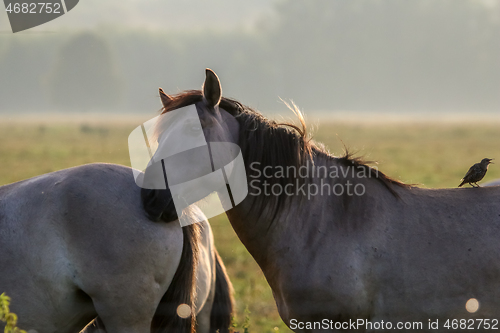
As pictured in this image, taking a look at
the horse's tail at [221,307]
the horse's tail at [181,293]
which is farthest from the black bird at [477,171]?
the horse's tail at [221,307]

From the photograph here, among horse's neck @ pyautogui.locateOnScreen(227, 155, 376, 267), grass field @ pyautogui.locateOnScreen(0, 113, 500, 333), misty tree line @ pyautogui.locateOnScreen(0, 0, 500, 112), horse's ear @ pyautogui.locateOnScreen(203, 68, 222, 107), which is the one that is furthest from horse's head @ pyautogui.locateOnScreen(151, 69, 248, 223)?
misty tree line @ pyautogui.locateOnScreen(0, 0, 500, 112)

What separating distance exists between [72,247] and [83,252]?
0.07m

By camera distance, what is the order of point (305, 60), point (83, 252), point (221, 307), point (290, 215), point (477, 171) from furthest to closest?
point (305, 60), point (221, 307), point (477, 171), point (290, 215), point (83, 252)

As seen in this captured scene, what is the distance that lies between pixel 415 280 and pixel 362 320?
1.54 feet

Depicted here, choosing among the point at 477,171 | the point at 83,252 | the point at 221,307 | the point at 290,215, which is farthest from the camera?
the point at 221,307

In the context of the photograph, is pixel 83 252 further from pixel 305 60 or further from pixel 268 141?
pixel 305 60

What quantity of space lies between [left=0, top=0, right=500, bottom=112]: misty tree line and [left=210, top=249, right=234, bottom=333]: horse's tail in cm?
7287

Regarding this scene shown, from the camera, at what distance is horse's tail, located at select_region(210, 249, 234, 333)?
402cm

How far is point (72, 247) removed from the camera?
256 centimetres

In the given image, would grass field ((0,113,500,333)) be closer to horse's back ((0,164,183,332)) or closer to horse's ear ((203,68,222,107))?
horse's ear ((203,68,222,107))

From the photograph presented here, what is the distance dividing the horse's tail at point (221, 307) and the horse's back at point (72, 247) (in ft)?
4.63

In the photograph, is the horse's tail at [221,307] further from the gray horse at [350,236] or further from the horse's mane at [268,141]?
the horse's mane at [268,141]

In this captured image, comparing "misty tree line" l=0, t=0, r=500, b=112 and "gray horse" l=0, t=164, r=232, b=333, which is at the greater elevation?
"gray horse" l=0, t=164, r=232, b=333

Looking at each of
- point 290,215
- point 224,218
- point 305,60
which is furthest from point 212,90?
point 305,60
